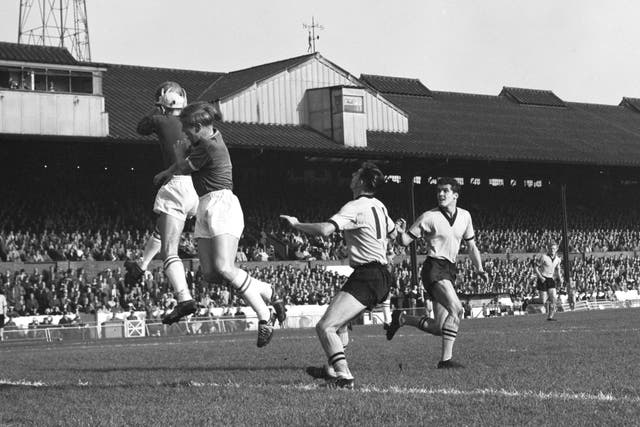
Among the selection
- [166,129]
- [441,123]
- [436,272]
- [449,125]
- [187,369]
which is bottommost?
[187,369]

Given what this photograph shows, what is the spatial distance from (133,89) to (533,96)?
94.4 ft

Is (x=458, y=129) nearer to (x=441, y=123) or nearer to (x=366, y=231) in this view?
(x=441, y=123)

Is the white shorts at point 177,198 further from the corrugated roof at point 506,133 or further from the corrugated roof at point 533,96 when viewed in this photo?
the corrugated roof at point 533,96

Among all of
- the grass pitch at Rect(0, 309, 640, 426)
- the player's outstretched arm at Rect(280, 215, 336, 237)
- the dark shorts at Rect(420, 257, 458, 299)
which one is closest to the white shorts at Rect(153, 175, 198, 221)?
the grass pitch at Rect(0, 309, 640, 426)

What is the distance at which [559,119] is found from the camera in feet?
222

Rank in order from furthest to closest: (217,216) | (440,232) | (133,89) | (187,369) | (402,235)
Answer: (133,89)
(440,232)
(187,369)
(402,235)
(217,216)

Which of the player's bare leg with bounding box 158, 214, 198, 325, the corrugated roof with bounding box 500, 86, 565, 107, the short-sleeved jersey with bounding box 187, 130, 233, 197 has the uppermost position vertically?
the corrugated roof with bounding box 500, 86, 565, 107

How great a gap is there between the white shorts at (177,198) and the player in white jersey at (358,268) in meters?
2.17

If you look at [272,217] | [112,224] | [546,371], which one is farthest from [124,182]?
[546,371]

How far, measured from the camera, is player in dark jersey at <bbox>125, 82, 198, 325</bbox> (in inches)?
455

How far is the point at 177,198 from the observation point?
11.9 metres

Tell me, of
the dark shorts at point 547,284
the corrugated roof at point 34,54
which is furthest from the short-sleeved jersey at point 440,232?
the corrugated roof at point 34,54

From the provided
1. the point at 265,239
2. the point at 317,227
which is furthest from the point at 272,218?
the point at 317,227

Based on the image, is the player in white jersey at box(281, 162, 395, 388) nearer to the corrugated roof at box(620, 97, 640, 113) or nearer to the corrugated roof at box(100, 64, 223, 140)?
the corrugated roof at box(100, 64, 223, 140)
